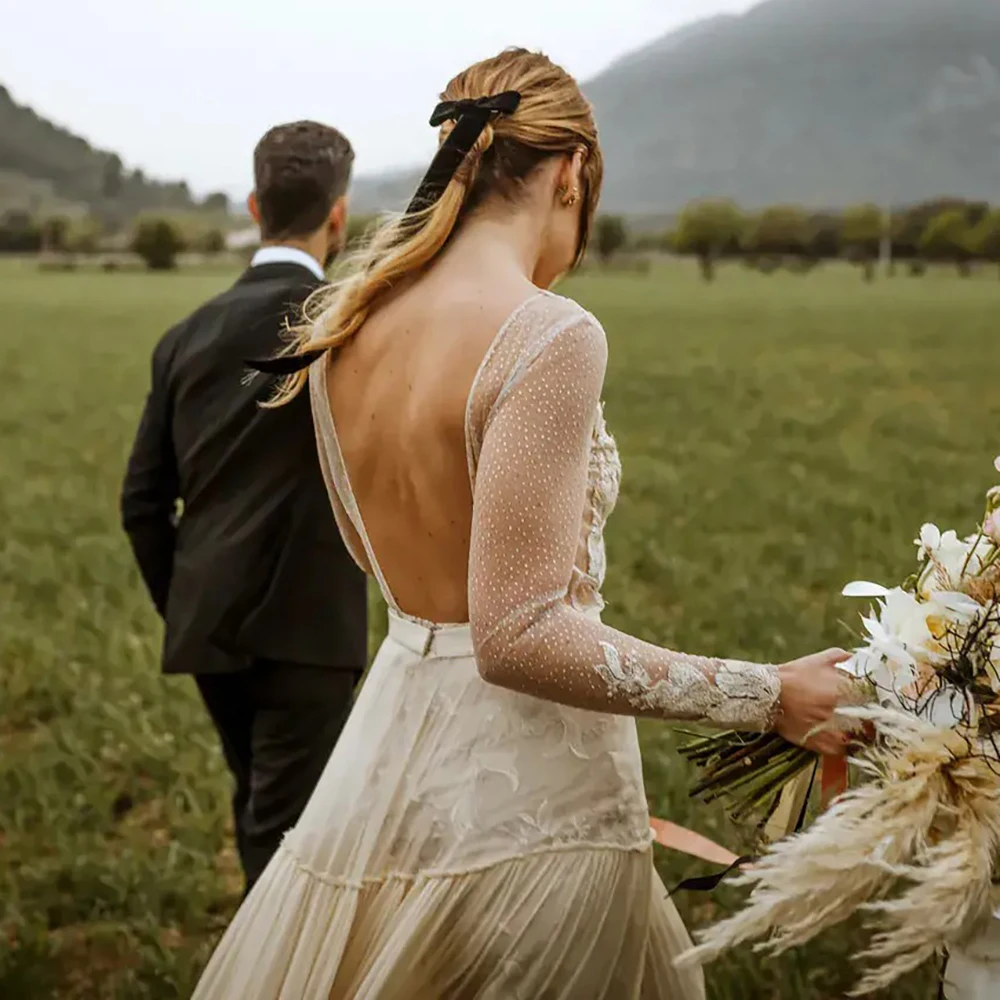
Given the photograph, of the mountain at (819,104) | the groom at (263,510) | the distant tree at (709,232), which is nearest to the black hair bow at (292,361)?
the groom at (263,510)

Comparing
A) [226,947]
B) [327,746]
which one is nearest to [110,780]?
[327,746]

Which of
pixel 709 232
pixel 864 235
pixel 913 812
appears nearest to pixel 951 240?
pixel 864 235

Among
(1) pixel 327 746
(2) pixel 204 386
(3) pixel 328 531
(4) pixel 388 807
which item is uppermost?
(2) pixel 204 386

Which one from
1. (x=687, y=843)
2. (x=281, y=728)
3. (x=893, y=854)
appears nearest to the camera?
(x=893, y=854)

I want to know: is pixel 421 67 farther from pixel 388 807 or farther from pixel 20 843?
pixel 388 807

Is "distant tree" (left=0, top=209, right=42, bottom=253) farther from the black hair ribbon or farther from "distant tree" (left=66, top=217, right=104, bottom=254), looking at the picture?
the black hair ribbon

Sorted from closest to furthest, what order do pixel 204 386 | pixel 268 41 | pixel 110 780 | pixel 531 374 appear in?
pixel 531 374, pixel 204 386, pixel 110 780, pixel 268 41

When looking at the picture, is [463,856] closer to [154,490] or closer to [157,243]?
[154,490]

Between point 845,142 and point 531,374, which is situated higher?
point 845,142
